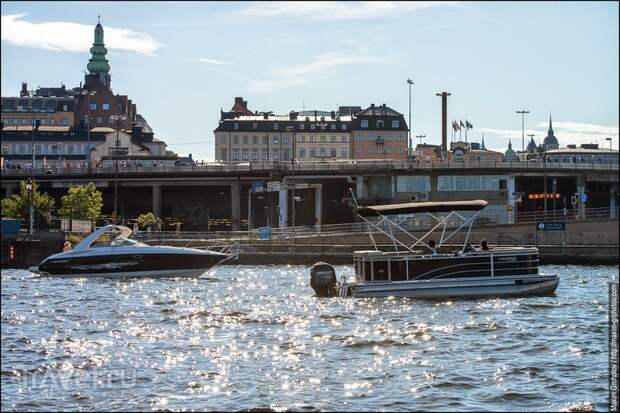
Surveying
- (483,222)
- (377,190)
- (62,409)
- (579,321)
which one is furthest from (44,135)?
(62,409)

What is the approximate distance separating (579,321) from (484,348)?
9408mm

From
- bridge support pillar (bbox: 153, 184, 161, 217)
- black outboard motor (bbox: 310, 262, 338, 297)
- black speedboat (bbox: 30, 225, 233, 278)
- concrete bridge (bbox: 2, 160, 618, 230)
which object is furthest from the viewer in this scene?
bridge support pillar (bbox: 153, 184, 161, 217)

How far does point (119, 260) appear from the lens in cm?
6231

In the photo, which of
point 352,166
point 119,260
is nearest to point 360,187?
point 352,166

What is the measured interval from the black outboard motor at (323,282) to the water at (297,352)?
1120 millimetres

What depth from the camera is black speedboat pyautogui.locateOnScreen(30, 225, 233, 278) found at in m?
61.4

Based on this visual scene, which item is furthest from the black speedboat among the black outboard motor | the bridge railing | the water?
the bridge railing

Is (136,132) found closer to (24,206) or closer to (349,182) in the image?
A: (349,182)

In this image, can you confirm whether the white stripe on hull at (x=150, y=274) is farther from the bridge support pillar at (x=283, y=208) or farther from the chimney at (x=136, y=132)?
the chimney at (x=136, y=132)

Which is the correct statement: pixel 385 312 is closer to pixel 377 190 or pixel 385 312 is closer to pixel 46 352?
pixel 46 352

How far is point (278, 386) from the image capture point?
2588 cm

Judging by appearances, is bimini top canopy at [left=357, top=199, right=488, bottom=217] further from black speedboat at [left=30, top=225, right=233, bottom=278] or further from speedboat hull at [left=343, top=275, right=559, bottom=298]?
black speedboat at [left=30, top=225, right=233, bottom=278]

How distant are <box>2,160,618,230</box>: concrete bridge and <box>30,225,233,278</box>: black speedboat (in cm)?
→ 4376

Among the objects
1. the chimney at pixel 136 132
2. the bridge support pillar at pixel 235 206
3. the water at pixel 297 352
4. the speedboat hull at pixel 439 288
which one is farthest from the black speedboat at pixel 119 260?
the chimney at pixel 136 132
